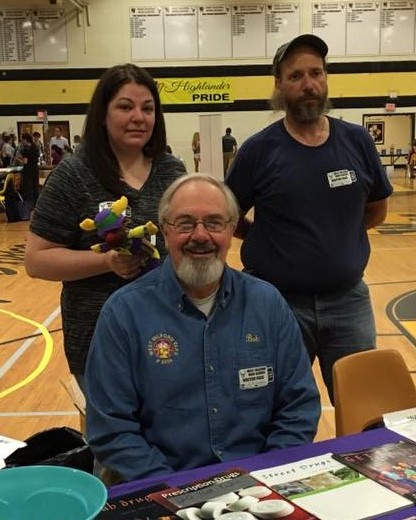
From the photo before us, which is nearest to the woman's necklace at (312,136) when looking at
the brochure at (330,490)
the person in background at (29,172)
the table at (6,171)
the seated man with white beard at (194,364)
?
the seated man with white beard at (194,364)

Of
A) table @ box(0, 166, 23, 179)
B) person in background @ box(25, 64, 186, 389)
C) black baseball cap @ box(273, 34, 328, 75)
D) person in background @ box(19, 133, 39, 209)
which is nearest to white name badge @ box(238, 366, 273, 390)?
person in background @ box(25, 64, 186, 389)

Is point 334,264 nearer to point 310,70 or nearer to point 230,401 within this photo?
point 310,70

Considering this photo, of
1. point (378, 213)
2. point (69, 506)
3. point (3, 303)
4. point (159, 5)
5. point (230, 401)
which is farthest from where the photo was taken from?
point (159, 5)

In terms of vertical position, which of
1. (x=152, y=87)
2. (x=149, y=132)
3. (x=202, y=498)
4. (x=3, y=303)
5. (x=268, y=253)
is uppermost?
(x=152, y=87)

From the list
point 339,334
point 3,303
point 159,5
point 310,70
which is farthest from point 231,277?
point 159,5

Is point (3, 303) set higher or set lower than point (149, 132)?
lower

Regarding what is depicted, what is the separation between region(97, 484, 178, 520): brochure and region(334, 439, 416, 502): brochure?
502mm

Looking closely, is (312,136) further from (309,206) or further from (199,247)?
(199,247)

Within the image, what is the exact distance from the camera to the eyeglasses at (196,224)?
1959 millimetres

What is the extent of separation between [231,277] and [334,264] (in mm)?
735

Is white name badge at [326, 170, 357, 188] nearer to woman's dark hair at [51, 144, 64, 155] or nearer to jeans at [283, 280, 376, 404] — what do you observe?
jeans at [283, 280, 376, 404]

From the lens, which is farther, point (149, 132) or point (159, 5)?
point (159, 5)

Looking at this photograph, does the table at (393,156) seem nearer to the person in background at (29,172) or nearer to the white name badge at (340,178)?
the person in background at (29,172)

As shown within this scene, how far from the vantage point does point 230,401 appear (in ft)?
6.25
